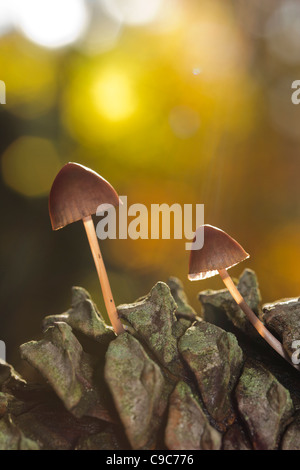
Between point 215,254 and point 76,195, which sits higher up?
point 76,195

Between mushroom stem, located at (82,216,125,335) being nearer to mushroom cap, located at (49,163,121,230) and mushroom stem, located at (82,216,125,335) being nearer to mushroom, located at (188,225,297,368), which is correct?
mushroom cap, located at (49,163,121,230)

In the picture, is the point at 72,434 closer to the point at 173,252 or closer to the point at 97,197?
the point at 97,197

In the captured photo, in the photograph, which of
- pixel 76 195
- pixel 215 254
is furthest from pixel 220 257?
pixel 76 195

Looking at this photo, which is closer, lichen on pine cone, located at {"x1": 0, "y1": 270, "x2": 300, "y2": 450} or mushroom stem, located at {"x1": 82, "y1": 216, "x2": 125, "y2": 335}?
lichen on pine cone, located at {"x1": 0, "y1": 270, "x2": 300, "y2": 450}

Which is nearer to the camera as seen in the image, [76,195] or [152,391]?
[152,391]

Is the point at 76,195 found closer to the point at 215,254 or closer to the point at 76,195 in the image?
the point at 76,195

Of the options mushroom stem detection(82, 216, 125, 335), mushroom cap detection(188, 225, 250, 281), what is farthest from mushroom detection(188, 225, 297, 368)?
mushroom stem detection(82, 216, 125, 335)
